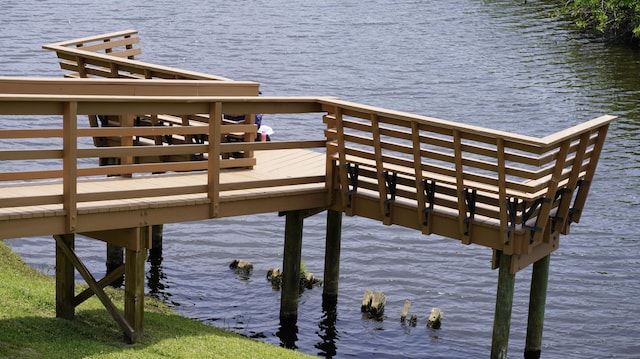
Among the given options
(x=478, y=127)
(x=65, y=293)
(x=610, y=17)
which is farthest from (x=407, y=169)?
(x=610, y=17)

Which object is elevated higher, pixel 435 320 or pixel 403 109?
pixel 403 109

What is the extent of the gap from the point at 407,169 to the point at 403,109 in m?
20.2

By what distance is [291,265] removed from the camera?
18.3 m

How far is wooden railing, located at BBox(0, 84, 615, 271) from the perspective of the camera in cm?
1405

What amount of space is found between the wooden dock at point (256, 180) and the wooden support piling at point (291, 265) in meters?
0.03

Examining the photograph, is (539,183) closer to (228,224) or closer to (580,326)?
(580,326)

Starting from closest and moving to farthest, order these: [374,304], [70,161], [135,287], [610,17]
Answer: [70,161]
[135,287]
[374,304]
[610,17]

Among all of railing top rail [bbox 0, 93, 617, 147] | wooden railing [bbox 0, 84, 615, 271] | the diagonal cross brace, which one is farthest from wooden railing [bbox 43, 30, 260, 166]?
the diagonal cross brace

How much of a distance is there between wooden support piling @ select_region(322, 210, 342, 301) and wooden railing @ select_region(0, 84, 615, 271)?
174 cm

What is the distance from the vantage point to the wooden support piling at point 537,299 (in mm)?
17281

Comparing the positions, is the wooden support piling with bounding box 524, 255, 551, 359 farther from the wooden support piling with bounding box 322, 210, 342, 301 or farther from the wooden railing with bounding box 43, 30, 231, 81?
the wooden railing with bounding box 43, 30, 231, 81

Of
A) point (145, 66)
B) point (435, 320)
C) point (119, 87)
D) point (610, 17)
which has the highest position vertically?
point (119, 87)

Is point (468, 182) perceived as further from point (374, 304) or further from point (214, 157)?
point (374, 304)

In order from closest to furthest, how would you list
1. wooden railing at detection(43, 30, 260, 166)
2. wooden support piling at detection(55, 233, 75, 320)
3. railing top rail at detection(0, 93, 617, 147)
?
railing top rail at detection(0, 93, 617, 147) → wooden support piling at detection(55, 233, 75, 320) → wooden railing at detection(43, 30, 260, 166)
